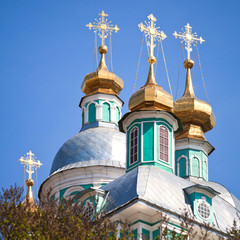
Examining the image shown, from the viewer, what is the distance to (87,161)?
92.2 feet

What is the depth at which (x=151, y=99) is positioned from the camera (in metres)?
24.4

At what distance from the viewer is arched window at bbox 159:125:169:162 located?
23.7m

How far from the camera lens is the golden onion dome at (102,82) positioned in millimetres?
30922

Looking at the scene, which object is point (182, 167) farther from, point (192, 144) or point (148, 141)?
point (148, 141)

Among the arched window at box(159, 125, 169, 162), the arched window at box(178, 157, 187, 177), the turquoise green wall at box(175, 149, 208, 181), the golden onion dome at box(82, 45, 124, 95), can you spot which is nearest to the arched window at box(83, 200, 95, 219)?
the arched window at box(159, 125, 169, 162)

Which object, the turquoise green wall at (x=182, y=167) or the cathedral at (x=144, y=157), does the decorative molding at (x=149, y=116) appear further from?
the turquoise green wall at (x=182, y=167)

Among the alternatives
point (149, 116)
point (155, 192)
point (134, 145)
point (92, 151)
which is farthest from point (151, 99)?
point (92, 151)

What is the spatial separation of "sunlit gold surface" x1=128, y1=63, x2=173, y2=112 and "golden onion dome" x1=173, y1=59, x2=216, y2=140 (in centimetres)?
397

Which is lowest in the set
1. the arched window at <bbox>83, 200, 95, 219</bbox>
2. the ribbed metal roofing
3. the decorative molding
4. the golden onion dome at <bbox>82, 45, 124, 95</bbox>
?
the arched window at <bbox>83, 200, 95, 219</bbox>

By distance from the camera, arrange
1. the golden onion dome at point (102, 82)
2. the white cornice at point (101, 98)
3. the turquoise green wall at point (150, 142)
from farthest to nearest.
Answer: the golden onion dome at point (102, 82), the white cornice at point (101, 98), the turquoise green wall at point (150, 142)

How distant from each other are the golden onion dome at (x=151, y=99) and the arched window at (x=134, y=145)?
776 millimetres

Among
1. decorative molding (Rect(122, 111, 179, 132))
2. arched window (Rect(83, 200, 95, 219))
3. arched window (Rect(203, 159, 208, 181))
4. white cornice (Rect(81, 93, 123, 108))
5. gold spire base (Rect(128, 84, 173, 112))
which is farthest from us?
white cornice (Rect(81, 93, 123, 108))

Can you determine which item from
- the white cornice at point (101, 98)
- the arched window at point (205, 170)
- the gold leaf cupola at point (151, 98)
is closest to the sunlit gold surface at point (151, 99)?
the gold leaf cupola at point (151, 98)

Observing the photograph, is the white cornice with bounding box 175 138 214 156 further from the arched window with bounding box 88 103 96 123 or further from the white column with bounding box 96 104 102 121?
the arched window with bounding box 88 103 96 123
